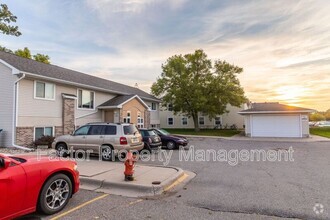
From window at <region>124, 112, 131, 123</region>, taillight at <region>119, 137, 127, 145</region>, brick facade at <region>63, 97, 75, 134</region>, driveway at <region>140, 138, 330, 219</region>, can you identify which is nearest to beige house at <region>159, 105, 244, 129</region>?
window at <region>124, 112, 131, 123</region>

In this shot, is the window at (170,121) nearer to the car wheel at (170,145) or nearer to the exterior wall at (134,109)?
the exterior wall at (134,109)

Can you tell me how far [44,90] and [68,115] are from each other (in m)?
2.57

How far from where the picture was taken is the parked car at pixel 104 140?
11.0 meters

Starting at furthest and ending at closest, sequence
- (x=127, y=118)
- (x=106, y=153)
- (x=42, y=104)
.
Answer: (x=127, y=118), (x=42, y=104), (x=106, y=153)

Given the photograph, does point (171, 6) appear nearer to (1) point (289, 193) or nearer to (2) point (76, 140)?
(2) point (76, 140)

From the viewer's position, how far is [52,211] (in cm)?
468

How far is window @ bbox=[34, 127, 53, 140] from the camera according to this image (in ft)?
50.2

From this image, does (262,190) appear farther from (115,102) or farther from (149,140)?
(115,102)

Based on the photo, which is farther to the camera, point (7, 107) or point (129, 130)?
point (7, 107)

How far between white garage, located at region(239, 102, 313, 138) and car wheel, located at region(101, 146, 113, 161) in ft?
67.7

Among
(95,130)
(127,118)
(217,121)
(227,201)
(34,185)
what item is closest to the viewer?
(34,185)

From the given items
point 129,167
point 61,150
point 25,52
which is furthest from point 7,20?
Result: point 129,167

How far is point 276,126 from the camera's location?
27.1 meters

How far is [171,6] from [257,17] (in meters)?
5.12
